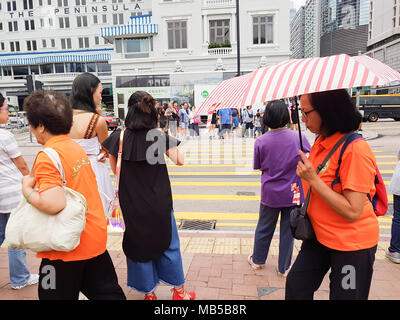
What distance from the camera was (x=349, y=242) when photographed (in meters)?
1.83

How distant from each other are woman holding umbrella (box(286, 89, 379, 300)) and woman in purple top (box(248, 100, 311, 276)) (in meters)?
1.20

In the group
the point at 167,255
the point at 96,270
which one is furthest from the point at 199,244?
the point at 96,270

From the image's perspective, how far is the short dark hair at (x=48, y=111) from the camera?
1858 mm

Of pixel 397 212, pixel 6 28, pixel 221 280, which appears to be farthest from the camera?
pixel 6 28

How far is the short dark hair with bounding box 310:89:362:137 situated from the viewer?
6.07ft

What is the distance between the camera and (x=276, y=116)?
10.4 feet

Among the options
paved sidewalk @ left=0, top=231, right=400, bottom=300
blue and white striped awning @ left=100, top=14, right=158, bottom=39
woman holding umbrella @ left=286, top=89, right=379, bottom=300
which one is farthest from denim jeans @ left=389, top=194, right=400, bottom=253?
blue and white striped awning @ left=100, top=14, right=158, bottom=39

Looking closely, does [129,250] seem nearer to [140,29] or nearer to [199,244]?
[199,244]

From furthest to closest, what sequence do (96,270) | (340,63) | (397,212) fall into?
(397,212)
(96,270)
(340,63)

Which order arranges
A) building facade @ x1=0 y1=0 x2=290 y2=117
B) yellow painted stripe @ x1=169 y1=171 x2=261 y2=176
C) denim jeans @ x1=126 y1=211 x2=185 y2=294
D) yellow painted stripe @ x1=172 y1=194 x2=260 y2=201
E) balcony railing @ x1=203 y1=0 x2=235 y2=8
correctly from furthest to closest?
1. balcony railing @ x1=203 y1=0 x2=235 y2=8
2. building facade @ x1=0 y1=0 x2=290 y2=117
3. yellow painted stripe @ x1=169 y1=171 x2=261 y2=176
4. yellow painted stripe @ x1=172 y1=194 x2=260 y2=201
5. denim jeans @ x1=126 y1=211 x2=185 y2=294

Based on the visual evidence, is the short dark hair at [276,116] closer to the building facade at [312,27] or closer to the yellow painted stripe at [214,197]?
the yellow painted stripe at [214,197]

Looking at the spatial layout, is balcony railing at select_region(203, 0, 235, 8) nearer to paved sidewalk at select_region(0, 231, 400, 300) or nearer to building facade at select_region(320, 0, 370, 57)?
paved sidewalk at select_region(0, 231, 400, 300)

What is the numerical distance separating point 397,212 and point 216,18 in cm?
3084

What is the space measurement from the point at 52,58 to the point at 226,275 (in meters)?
56.6
